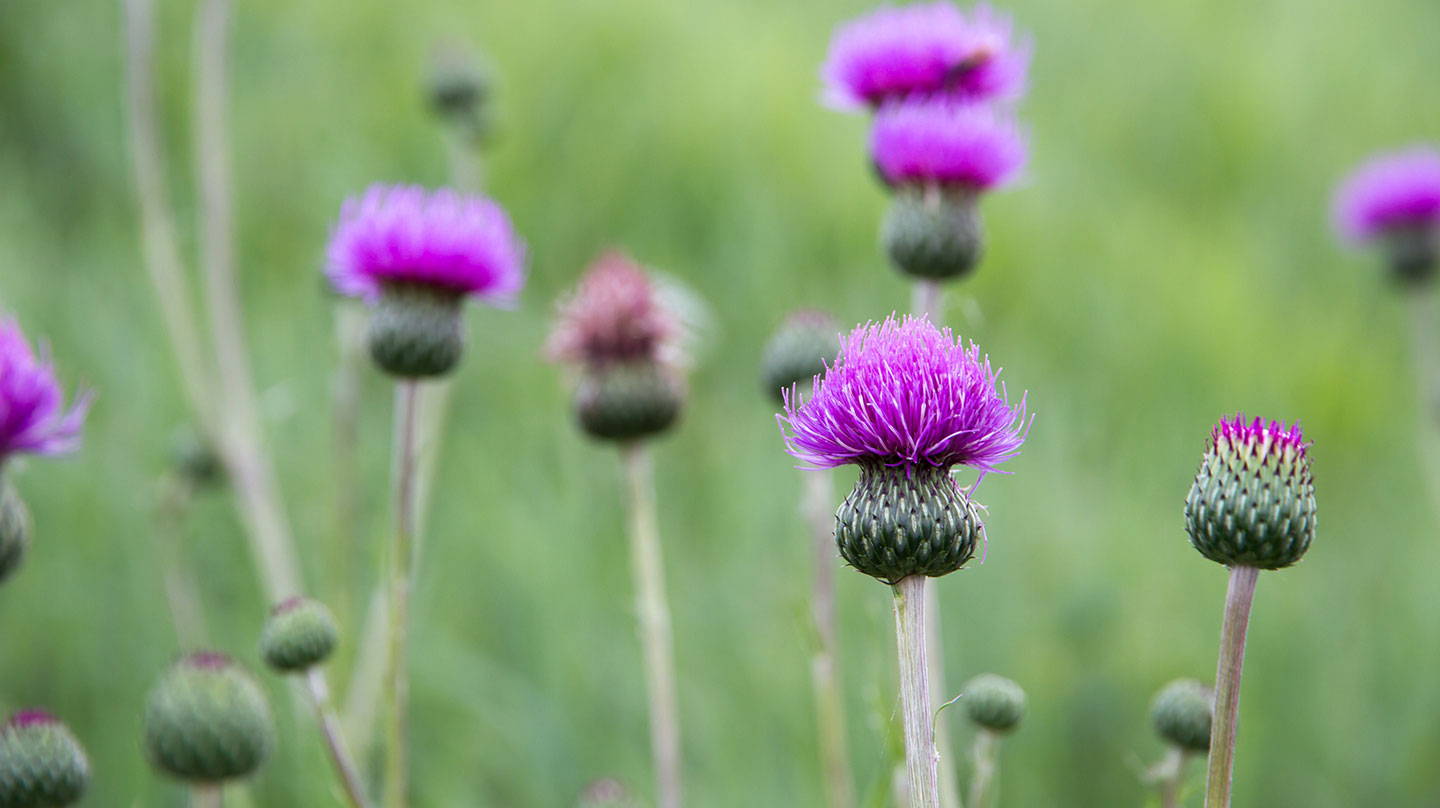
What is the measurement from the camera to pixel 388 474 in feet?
14.7

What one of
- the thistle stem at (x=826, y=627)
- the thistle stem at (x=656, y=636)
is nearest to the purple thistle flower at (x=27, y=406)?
the thistle stem at (x=656, y=636)

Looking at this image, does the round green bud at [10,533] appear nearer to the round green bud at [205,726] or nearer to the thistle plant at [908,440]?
the round green bud at [205,726]

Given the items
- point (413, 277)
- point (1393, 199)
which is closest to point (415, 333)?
point (413, 277)

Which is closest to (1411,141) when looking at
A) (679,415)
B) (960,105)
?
(960,105)

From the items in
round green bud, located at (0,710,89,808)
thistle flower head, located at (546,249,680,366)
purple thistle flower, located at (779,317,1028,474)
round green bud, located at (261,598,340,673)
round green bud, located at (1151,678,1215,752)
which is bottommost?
round green bud, located at (0,710,89,808)

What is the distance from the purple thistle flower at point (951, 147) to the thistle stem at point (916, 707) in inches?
52.7

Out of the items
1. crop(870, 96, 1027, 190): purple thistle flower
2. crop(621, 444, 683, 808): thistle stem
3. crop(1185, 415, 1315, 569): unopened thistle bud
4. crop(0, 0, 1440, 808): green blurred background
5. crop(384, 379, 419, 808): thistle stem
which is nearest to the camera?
crop(1185, 415, 1315, 569): unopened thistle bud

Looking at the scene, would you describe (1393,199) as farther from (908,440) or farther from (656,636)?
(908,440)

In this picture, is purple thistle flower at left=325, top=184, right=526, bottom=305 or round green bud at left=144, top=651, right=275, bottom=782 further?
purple thistle flower at left=325, top=184, right=526, bottom=305

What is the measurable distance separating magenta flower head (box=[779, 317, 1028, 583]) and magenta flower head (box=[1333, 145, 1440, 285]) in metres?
3.72

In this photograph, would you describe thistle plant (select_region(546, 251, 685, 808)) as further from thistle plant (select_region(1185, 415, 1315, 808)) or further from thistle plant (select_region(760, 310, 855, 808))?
thistle plant (select_region(1185, 415, 1315, 808))

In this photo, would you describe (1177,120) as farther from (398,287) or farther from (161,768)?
(161,768)

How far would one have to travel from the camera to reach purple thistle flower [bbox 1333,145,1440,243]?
14.7ft

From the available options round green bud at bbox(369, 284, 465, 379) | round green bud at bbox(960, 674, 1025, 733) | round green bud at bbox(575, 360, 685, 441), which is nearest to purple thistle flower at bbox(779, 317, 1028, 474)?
round green bud at bbox(960, 674, 1025, 733)
